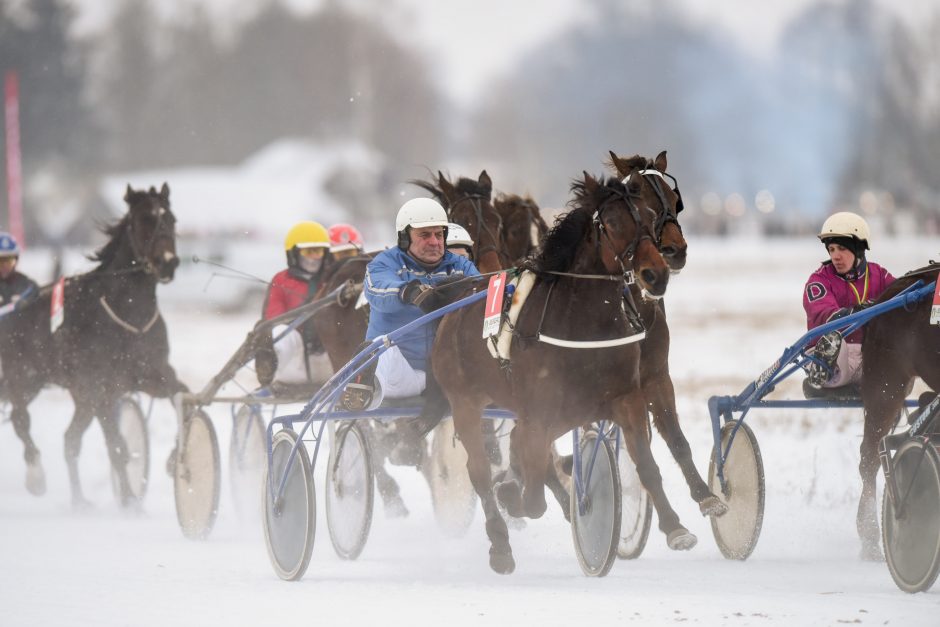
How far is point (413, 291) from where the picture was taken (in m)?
7.56

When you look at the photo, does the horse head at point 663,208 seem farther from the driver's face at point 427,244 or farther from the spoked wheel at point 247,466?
the spoked wheel at point 247,466

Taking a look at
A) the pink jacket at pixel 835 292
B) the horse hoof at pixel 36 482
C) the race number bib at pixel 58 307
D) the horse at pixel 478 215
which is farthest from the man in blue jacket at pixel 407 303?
the horse hoof at pixel 36 482

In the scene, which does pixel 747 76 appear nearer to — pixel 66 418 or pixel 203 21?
pixel 203 21

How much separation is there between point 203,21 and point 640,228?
7441 cm

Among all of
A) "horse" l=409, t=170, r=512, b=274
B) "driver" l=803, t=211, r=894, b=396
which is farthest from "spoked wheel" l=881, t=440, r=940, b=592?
"horse" l=409, t=170, r=512, b=274

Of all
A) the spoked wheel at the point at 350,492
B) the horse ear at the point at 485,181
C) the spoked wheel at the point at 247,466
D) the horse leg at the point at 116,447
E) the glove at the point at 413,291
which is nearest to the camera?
the glove at the point at 413,291

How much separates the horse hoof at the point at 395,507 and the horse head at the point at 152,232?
2.47 metres

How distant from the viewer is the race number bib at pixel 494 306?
276 inches

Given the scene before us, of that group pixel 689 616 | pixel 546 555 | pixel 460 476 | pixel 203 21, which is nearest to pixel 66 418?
pixel 460 476

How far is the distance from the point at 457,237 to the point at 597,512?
265 centimetres

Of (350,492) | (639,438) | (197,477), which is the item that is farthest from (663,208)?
(197,477)

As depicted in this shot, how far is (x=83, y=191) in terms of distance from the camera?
222ft

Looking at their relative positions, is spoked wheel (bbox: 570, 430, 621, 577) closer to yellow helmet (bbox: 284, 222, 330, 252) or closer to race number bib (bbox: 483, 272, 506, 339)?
race number bib (bbox: 483, 272, 506, 339)

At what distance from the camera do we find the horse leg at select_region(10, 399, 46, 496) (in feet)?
38.4
